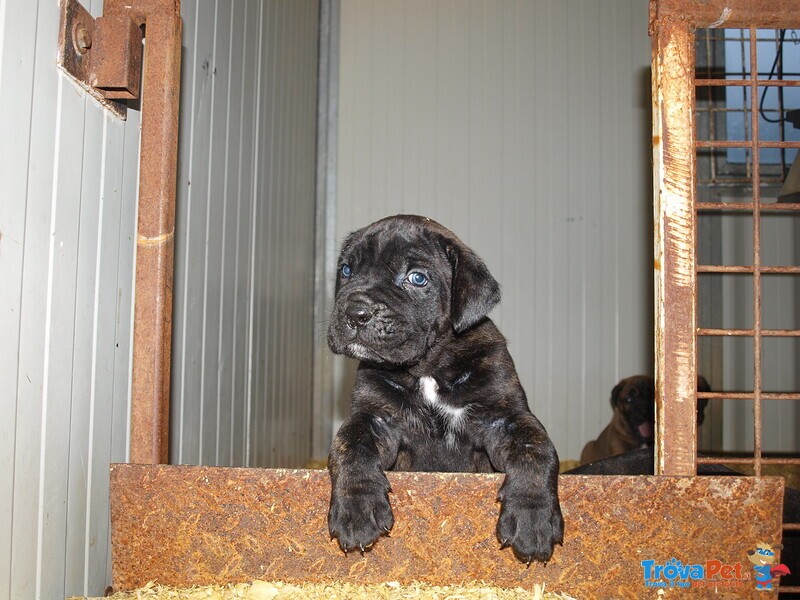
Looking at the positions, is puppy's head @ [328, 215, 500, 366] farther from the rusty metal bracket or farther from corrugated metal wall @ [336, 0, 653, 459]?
corrugated metal wall @ [336, 0, 653, 459]

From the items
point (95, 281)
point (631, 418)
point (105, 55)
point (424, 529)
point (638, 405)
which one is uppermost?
point (105, 55)

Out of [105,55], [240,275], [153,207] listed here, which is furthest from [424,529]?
[240,275]

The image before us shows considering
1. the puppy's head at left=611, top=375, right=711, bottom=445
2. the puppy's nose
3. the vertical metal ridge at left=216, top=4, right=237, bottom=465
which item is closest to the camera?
the puppy's nose

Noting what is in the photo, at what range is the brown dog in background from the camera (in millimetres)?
6219

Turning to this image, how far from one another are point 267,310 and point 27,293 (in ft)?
10.8

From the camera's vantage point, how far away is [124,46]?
2.55 meters

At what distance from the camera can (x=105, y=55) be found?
2.54 m

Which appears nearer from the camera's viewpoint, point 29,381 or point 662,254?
point 29,381

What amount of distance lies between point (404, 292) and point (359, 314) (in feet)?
1.03

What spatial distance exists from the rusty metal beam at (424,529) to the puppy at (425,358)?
9.7 inches

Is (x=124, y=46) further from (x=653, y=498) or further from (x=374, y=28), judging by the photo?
(x=374, y=28)

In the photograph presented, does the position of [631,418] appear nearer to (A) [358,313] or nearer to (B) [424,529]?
(A) [358,313]

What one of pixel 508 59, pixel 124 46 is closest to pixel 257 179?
pixel 124 46

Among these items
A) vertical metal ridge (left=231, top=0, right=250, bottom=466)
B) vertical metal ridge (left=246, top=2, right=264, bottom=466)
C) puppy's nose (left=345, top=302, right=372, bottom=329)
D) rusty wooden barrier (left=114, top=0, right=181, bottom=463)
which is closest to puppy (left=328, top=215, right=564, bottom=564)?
puppy's nose (left=345, top=302, right=372, bottom=329)
